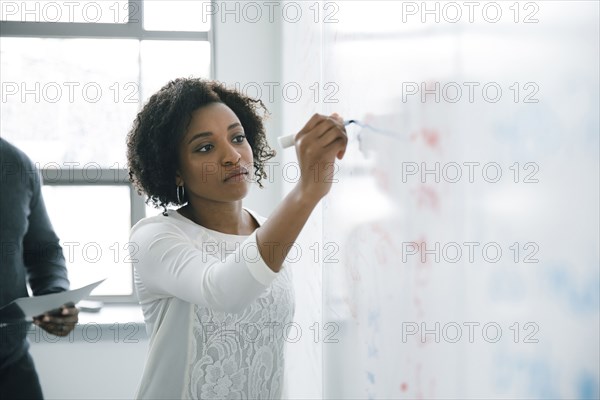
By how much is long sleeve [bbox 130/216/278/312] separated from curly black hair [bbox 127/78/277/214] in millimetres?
139

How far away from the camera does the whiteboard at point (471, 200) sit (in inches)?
18.2

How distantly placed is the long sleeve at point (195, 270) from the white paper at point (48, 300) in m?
0.22

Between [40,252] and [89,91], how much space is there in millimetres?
1415

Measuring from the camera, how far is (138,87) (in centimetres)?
275

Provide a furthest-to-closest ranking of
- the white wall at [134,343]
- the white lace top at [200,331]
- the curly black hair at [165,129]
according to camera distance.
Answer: the white wall at [134,343] → the curly black hair at [165,129] → the white lace top at [200,331]

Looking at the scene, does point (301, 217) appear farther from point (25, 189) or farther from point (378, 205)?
point (25, 189)

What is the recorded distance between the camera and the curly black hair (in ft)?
3.76

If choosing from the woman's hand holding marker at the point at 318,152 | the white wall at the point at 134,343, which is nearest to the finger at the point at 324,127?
the woman's hand holding marker at the point at 318,152

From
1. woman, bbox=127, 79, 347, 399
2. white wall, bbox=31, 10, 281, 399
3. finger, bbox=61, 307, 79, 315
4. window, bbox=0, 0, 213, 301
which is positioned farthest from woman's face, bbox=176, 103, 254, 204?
window, bbox=0, 0, 213, 301

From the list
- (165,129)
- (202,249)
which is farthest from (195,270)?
(165,129)

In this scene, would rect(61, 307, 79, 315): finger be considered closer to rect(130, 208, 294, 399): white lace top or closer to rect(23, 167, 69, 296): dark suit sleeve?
rect(23, 167, 69, 296): dark suit sleeve

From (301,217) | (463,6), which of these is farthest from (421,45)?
(301,217)

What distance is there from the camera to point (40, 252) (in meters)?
1.44

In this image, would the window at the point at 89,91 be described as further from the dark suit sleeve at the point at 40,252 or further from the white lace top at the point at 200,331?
the white lace top at the point at 200,331
